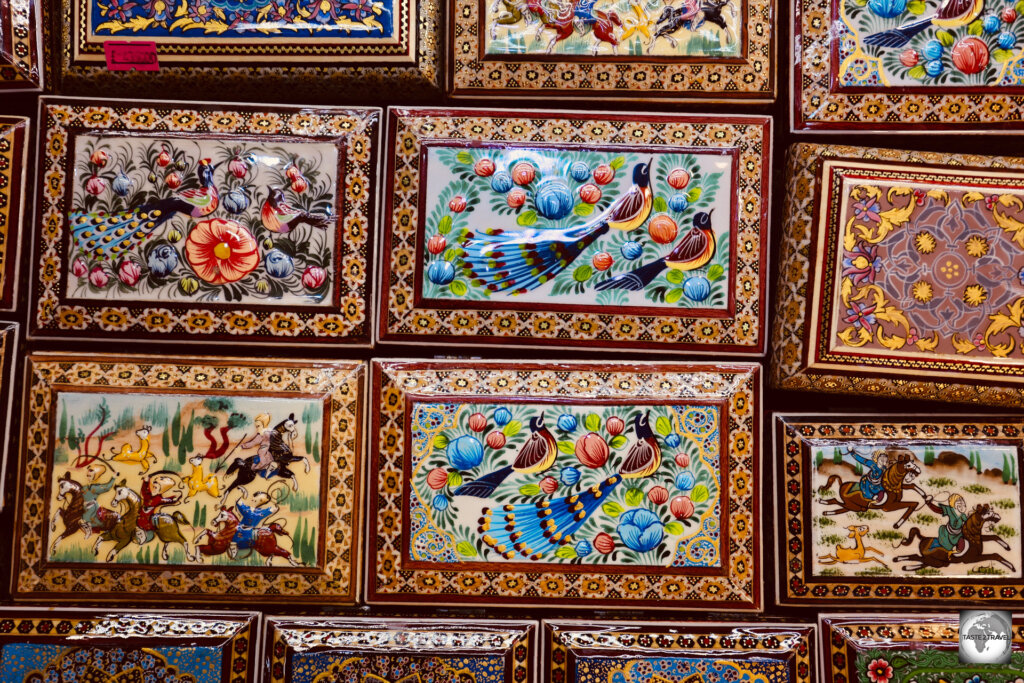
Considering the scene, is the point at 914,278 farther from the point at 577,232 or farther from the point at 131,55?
the point at 131,55

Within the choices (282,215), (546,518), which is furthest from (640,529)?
(282,215)

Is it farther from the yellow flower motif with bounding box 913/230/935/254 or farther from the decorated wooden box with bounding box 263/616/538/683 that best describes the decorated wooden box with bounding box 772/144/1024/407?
the decorated wooden box with bounding box 263/616/538/683

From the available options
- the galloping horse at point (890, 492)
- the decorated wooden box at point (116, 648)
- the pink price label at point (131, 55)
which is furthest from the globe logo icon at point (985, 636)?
the pink price label at point (131, 55)

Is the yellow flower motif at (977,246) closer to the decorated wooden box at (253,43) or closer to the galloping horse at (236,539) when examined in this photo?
the decorated wooden box at (253,43)

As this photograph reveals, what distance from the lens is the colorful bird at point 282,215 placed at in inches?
49.6

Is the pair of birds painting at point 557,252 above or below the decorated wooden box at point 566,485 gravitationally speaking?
above

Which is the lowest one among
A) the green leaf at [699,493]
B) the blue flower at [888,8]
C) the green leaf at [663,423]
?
the green leaf at [699,493]

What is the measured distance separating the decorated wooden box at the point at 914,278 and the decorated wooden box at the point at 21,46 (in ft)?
4.32

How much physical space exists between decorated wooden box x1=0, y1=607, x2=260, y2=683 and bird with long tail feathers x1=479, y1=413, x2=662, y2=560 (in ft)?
1.46

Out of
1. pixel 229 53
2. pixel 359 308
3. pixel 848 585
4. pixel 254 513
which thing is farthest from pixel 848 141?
pixel 254 513

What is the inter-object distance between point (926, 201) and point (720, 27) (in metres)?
0.44

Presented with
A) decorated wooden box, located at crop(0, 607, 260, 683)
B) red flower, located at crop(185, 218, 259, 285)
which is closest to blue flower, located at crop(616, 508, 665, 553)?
decorated wooden box, located at crop(0, 607, 260, 683)

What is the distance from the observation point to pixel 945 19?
49.5 inches

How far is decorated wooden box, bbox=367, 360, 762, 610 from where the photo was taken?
4.08 feet
